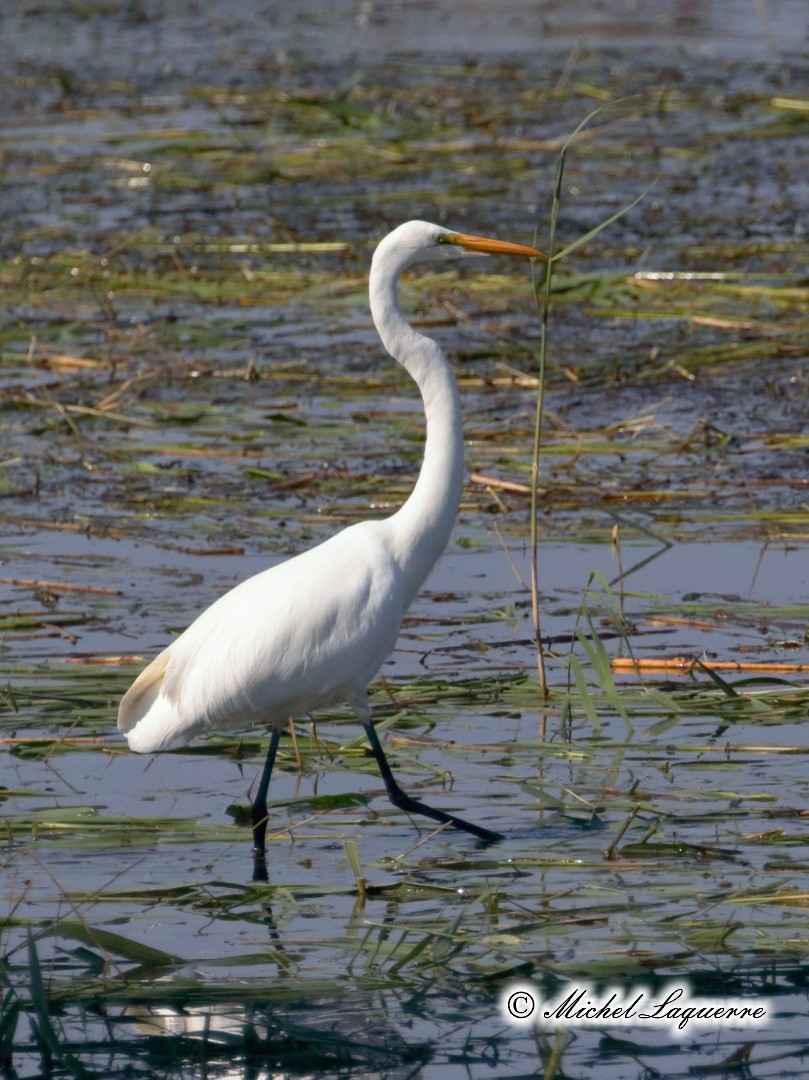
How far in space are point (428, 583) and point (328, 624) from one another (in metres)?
2.10

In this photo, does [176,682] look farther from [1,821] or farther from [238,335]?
[238,335]

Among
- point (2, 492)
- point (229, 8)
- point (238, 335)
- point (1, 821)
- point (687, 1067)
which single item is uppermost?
point (229, 8)

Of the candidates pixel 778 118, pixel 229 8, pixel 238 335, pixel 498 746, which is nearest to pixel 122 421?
pixel 238 335

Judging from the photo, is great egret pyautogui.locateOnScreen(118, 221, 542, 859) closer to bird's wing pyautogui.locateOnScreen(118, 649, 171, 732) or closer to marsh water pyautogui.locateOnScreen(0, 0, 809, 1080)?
bird's wing pyautogui.locateOnScreen(118, 649, 171, 732)

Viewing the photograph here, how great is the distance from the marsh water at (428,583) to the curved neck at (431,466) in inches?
21.2

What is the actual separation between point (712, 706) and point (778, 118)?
10469 mm

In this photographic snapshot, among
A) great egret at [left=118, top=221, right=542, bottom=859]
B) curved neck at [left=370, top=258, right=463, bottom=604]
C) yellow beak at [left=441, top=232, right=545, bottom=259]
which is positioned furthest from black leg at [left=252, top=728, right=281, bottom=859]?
yellow beak at [left=441, top=232, right=545, bottom=259]

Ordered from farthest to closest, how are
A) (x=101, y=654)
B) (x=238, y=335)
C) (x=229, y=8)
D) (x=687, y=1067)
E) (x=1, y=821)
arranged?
(x=229, y=8)
(x=238, y=335)
(x=101, y=654)
(x=1, y=821)
(x=687, y=1067)

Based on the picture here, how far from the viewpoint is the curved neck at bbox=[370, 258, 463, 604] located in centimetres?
525

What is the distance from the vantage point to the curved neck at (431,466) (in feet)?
17.2

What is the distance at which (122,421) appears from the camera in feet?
29.3

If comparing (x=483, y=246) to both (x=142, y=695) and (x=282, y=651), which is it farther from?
(x=142, y=695)

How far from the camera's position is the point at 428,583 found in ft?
23.5

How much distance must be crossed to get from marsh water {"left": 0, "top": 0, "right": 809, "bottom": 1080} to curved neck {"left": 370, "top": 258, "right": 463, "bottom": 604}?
1.77 feet
